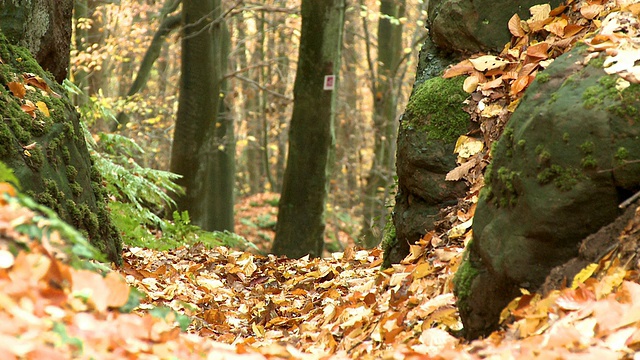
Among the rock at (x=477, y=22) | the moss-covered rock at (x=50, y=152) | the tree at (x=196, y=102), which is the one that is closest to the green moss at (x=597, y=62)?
the rock at (x=477, y=22)

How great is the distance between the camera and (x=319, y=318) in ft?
13.9

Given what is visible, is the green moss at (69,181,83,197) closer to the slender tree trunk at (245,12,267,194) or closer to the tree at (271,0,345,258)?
the tree at (271,0,345,258)

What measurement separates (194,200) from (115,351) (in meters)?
9.06

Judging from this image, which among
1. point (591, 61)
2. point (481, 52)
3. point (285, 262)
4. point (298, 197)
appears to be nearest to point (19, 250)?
point (591, 61)

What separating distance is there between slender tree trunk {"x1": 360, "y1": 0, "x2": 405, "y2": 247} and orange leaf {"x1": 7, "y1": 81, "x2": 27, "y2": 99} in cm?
1020

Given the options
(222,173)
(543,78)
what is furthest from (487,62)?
(222,173)

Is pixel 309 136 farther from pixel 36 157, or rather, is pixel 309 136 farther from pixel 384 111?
pixel 384 111

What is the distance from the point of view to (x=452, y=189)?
4.27 metres

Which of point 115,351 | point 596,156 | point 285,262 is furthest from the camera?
point 285,262

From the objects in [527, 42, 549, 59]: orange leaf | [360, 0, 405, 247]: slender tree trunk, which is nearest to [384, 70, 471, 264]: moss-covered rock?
[527, 42, 549, 59]: orange leaf

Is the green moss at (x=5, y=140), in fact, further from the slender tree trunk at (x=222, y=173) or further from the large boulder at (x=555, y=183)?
the slender tree trunk at (x=222, y=173)

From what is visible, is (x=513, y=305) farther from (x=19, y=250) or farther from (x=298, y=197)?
(x=298, y=197)

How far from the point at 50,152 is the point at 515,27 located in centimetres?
332

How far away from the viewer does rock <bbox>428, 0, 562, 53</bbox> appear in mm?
4625
